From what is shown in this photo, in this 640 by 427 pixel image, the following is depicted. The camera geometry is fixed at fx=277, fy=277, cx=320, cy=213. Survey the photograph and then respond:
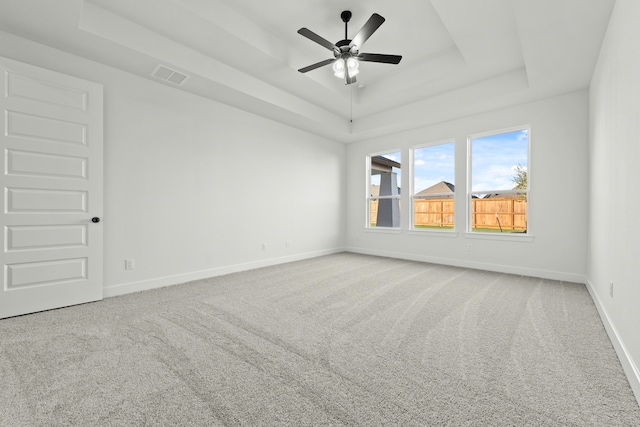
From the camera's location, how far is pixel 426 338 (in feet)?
7.20

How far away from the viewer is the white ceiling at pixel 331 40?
262cm

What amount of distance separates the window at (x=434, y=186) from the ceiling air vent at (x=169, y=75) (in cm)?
426

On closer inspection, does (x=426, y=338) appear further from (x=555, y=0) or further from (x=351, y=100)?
(x=351, y=100)

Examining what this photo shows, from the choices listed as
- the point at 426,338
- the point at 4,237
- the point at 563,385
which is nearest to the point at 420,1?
the point at 426,338

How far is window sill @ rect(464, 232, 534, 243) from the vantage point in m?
4.29

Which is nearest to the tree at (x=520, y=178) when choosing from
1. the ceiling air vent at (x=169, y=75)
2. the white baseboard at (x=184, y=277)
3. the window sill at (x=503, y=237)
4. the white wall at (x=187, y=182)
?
the window sill at (x=503, y=237)

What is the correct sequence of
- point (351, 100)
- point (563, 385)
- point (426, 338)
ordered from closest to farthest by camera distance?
point (563, 385) < point (426, 338) < point (351, 100)

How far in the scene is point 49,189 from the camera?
111 inches

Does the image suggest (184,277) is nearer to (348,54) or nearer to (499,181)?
(348,54)

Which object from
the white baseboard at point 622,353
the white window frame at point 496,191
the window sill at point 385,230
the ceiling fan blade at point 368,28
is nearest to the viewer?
the white baseboard at point 622,353

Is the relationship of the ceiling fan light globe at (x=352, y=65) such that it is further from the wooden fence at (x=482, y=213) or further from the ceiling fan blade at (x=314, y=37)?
the wooden fence at (x=482, y=213)

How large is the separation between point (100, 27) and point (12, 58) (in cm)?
92

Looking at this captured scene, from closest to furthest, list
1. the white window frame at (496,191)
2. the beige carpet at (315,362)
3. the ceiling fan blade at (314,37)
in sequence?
the beige carpet at (315,362)
the ceiling fan blade at (314,37)
the white window frame at (496,191)

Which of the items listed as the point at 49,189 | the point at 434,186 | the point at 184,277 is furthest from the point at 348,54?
the point at 184,277
